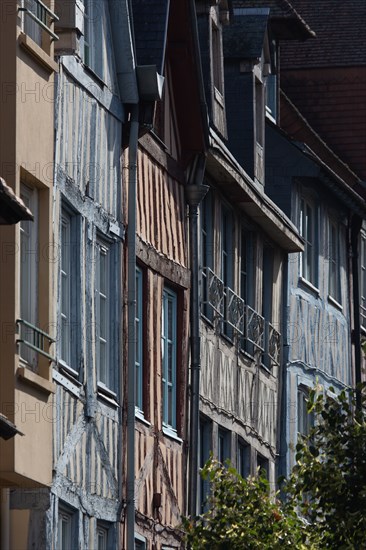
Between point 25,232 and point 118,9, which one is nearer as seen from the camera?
point 25,232

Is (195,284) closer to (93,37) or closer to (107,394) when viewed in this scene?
(107,394)

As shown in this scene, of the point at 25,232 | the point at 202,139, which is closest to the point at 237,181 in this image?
the point at 202,139

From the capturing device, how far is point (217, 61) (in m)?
27.0

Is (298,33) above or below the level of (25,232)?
above

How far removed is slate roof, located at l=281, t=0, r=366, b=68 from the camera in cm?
3609

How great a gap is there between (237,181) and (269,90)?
19.6 ft

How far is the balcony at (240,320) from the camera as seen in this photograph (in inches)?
1001

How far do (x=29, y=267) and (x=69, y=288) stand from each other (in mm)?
1408

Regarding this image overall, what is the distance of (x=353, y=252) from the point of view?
33.7 meters

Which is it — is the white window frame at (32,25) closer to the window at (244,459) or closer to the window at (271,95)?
the window at (244,459)

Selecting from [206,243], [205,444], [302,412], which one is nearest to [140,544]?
[205,444]

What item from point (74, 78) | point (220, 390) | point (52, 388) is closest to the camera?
point (52, 388)

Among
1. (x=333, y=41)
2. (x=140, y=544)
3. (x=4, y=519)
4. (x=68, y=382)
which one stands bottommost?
(x=4, y=519)

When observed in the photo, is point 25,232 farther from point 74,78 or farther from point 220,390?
point 220,390
